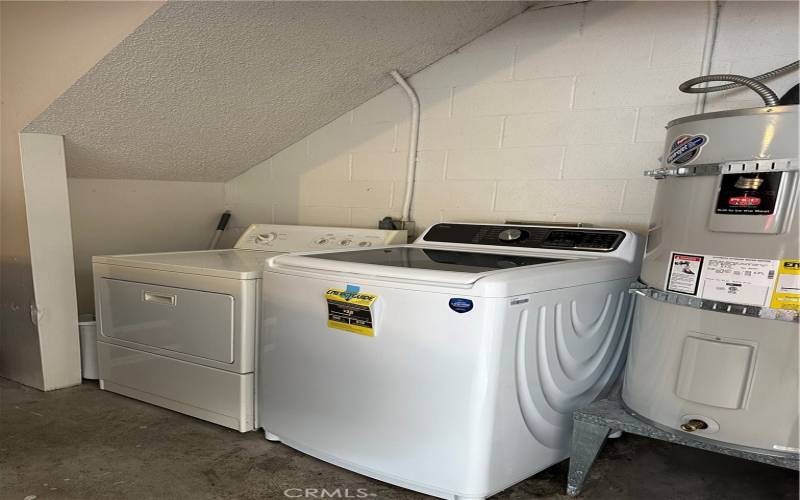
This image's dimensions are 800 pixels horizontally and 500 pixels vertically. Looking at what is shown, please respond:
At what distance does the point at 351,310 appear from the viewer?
151 centimetres

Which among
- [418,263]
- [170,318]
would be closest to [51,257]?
[170,318]

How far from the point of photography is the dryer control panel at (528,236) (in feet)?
6.19

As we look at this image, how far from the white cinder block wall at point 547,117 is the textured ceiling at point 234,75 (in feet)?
0.53

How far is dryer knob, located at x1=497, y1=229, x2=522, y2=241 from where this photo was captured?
2043 mm

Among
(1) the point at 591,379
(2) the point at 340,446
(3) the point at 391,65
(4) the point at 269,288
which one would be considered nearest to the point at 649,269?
(1) the point at 591,379

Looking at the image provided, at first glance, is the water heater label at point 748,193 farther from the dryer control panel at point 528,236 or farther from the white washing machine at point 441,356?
the dryer control panel at point 528,236

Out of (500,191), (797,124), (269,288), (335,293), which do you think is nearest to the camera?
(797,124)

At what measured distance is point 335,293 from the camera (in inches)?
60.5

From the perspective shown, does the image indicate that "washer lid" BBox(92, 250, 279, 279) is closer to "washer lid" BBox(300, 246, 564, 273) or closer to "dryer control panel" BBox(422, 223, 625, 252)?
"washer lid" BBox(300, 246, 564, 273)

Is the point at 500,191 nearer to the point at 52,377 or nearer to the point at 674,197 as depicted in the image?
the point at 674,197

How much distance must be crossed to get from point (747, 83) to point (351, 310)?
1355 millimetres

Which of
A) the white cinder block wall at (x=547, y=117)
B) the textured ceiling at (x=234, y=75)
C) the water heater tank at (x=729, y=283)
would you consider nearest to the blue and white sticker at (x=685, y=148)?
the water heater tank at (x=729, y=283)

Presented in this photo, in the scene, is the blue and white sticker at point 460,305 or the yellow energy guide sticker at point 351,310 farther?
the yellow energy guide sticker at point 351,310

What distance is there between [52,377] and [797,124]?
9.04ft
